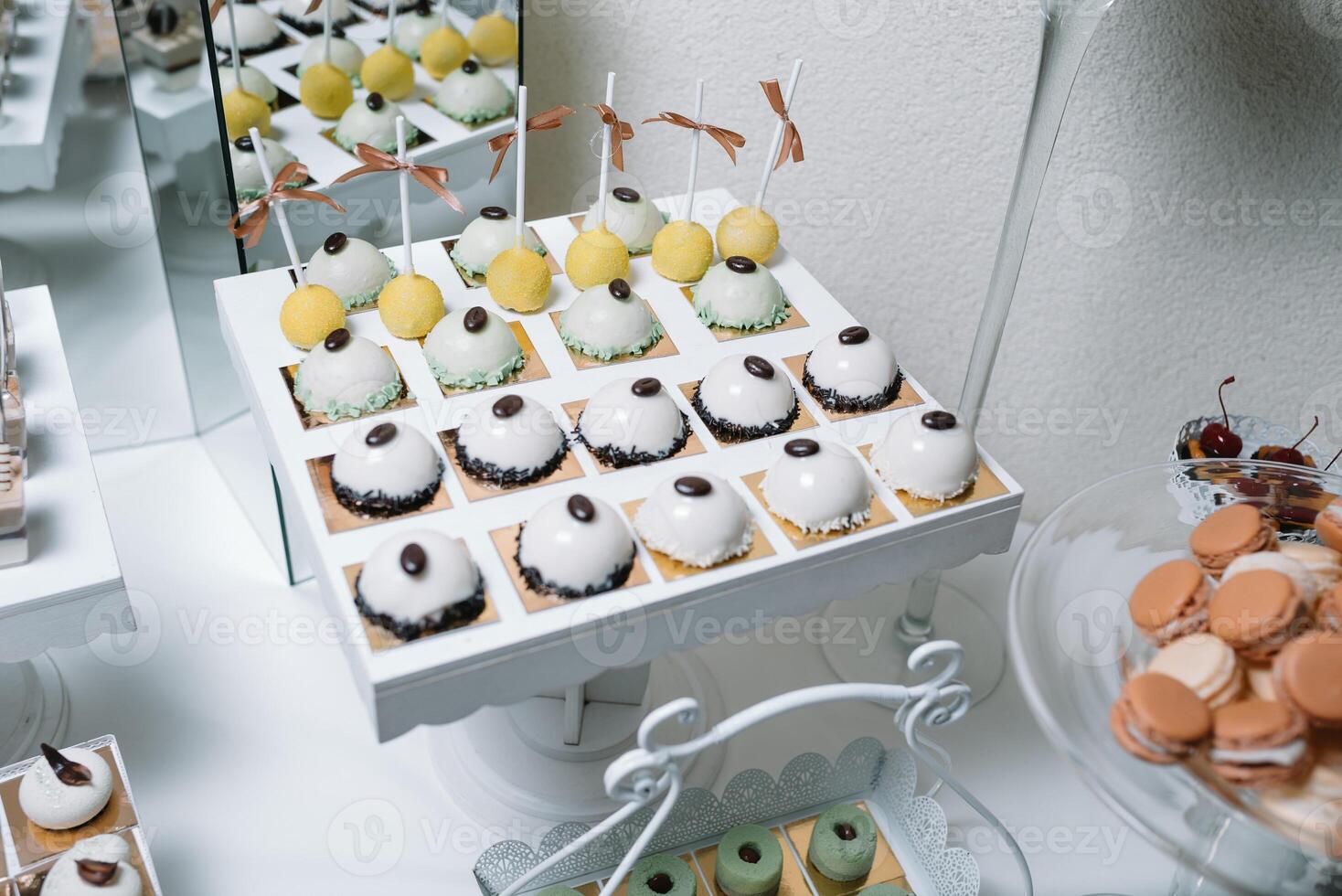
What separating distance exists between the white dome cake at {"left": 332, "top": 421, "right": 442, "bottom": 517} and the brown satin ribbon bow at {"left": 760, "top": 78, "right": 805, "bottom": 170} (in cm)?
53

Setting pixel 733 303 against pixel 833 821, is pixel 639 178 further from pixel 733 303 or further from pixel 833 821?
pixel 833 821

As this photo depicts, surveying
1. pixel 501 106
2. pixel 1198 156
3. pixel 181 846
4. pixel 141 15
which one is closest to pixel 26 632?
pixel 181 846

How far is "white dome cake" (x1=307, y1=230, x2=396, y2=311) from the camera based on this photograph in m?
1.27

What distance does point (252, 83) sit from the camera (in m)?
1.50

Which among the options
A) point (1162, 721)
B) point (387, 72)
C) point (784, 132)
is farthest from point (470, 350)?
point (1162, 721)

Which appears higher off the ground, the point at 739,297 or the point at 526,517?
the point at 739,297

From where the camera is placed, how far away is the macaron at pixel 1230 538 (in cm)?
99

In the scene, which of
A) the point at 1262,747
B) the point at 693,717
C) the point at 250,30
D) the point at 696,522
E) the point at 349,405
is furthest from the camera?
the point at 250,30

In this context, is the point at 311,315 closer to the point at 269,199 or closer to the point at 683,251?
the point at 269,199

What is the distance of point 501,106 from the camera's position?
64.4 inches

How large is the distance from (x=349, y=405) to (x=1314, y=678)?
0.86 m

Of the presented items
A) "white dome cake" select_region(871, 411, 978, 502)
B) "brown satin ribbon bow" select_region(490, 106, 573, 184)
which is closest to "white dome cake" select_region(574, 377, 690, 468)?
"white dome cake" select_region(871, 411, 978, 502)

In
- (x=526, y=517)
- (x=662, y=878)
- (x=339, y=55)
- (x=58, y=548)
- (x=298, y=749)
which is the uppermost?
(x=339, y=55)

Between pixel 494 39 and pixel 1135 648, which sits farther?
pixel 494 39
